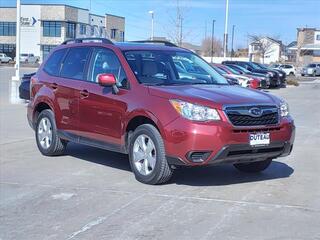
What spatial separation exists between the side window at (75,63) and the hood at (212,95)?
1716 millimetres

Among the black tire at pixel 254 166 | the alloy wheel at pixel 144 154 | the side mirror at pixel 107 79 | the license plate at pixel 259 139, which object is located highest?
the side mirror at pixel 107 79

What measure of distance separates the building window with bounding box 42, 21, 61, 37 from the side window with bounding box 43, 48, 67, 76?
92.0 metres

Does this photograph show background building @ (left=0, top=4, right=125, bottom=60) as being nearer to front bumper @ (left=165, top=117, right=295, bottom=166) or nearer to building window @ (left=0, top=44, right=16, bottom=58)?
building window @ (left=0, top=44, right=16, bottom=58)

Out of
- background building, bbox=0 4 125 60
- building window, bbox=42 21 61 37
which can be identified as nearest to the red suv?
background building, bbox=0 4 125 60

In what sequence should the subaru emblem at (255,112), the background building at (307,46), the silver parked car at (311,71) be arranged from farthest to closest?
1. the background building at (307,46)
2. the silver parked car at (311,71)
3. the subaru emblem at (255,112)

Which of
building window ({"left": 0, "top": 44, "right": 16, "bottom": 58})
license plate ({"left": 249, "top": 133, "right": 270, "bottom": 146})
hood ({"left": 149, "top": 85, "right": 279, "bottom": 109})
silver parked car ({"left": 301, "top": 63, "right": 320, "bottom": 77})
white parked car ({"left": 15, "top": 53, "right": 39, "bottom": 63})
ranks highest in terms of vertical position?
building window ({"left": 0, "top": 44, "right": 16, "bottom": 58})

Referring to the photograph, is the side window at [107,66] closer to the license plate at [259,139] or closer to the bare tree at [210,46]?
the license plate at [259,139]

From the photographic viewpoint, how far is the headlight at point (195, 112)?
6750 mm

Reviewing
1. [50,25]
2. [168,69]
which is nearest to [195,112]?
[168,69]

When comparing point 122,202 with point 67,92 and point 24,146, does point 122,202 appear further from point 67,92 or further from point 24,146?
point 24,146

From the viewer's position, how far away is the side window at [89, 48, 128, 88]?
784 cm

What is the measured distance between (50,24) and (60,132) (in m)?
94.2

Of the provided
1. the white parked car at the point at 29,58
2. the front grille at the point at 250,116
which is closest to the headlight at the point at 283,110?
the front grille at the point at 250,116

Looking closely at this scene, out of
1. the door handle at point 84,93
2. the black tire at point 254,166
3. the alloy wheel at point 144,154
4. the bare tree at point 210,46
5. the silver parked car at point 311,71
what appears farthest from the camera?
the bare tree at point 210,46
